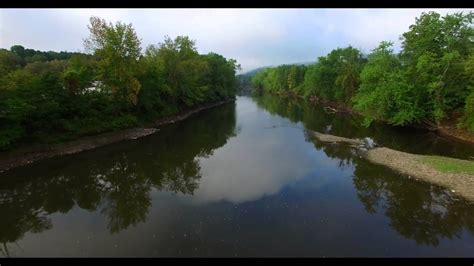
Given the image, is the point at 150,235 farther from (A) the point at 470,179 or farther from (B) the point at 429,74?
(B) the point at 429,74

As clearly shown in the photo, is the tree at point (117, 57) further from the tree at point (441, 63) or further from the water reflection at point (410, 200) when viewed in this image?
the tree at point (441, 63)

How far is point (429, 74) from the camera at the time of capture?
1580 inches

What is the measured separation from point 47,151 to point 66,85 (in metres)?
8.35

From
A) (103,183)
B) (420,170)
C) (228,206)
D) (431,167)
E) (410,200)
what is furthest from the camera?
(431,167)

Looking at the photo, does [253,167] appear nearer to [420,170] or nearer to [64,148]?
[420,170]

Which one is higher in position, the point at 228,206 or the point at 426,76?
the point at 426,76

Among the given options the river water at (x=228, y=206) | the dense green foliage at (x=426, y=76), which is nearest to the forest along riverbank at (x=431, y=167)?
the river water at (x=228, y=206)

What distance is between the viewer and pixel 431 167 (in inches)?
968

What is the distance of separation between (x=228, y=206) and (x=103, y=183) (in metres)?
11.1

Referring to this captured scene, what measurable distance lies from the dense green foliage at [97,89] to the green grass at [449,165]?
1383 inches

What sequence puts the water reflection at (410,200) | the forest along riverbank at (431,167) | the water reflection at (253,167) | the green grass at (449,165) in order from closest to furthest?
the water reflection at (410,200)
the forest along riverbank at (431,167)
the water reflection at (253,167)
the green grass at (449,165)

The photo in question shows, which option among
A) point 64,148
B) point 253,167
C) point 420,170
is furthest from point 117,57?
point 420,170

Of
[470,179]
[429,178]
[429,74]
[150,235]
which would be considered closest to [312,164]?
[429,178]

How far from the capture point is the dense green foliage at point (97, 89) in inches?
1113
